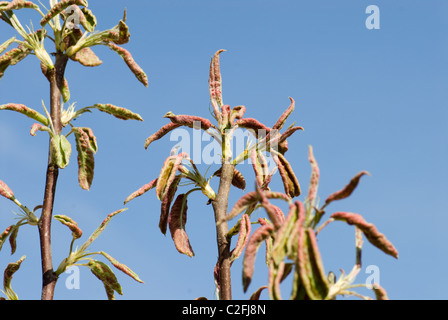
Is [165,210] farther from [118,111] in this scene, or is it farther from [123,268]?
[118,111]

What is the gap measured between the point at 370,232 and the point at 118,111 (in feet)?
8.06

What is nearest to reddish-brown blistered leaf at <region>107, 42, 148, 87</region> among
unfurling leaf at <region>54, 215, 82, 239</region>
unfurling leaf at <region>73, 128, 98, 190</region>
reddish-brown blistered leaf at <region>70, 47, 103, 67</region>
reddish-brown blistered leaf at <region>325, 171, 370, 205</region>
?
reddish-brown blistered leaf at <region>70, 47, 103, 67</region>

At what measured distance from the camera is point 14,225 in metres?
5.16

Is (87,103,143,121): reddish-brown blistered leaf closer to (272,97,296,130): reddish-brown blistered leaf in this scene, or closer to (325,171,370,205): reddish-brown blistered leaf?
(272,97,296,130): reddish-brown blistered leaf

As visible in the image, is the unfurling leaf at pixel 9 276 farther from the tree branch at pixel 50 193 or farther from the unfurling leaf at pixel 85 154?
the unfurling leaf at pixel 85 154

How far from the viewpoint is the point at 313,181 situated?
3.54 metres

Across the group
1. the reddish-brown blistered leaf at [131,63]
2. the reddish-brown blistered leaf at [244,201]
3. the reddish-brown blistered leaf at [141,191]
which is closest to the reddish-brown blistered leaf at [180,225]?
the reddish-brown blistered leaf at [141,191]

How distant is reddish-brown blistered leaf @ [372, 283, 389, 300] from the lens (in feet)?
11.5

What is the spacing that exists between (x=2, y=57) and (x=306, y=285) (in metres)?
3.13

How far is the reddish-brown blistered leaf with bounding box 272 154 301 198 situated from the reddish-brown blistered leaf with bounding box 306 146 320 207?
1125mm

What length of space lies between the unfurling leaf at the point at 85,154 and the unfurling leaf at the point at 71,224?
0.27m

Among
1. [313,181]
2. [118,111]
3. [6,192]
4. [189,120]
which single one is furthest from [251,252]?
[6,192]
